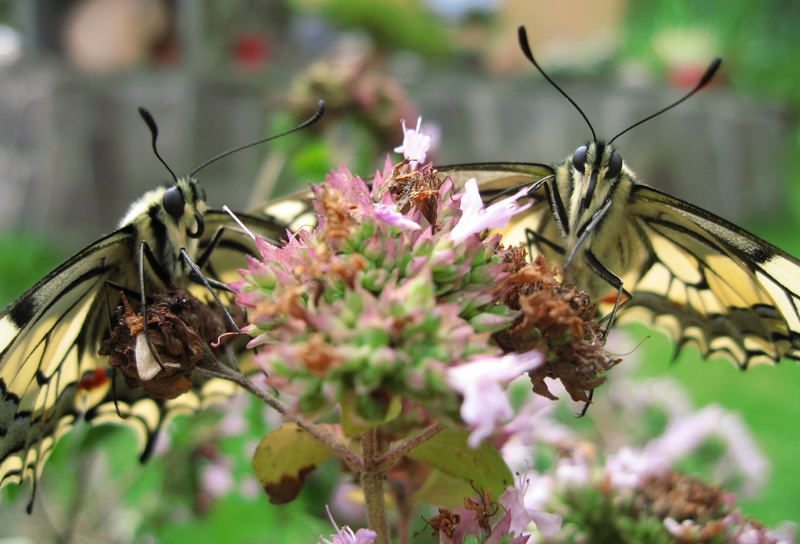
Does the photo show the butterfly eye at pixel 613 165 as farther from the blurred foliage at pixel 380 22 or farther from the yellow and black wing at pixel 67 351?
the blurred foliage at pixel 380 22

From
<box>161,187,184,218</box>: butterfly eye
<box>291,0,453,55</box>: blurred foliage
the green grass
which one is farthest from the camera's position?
<box>291,0,453,55</box>: blurred foliage

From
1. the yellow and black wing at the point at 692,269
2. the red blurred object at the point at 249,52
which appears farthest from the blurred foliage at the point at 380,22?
the yellow and black wing at the point at 692,269

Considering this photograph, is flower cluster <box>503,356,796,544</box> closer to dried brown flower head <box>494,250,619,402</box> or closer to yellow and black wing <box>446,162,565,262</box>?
dried brown flower head <box>494,250,619,402</box>

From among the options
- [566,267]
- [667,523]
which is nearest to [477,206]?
[566,267]

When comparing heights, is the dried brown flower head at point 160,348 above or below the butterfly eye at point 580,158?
below

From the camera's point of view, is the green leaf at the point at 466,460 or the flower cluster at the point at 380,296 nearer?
the flower cluster at the point at 380,296

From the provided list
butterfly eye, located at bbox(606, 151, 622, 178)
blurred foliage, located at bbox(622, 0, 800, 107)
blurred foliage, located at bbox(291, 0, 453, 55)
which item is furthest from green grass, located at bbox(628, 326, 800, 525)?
blurred foliage, located at bbox(622, 0, 800, 107)

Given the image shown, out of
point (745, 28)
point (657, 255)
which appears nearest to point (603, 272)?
point (657, 255)
